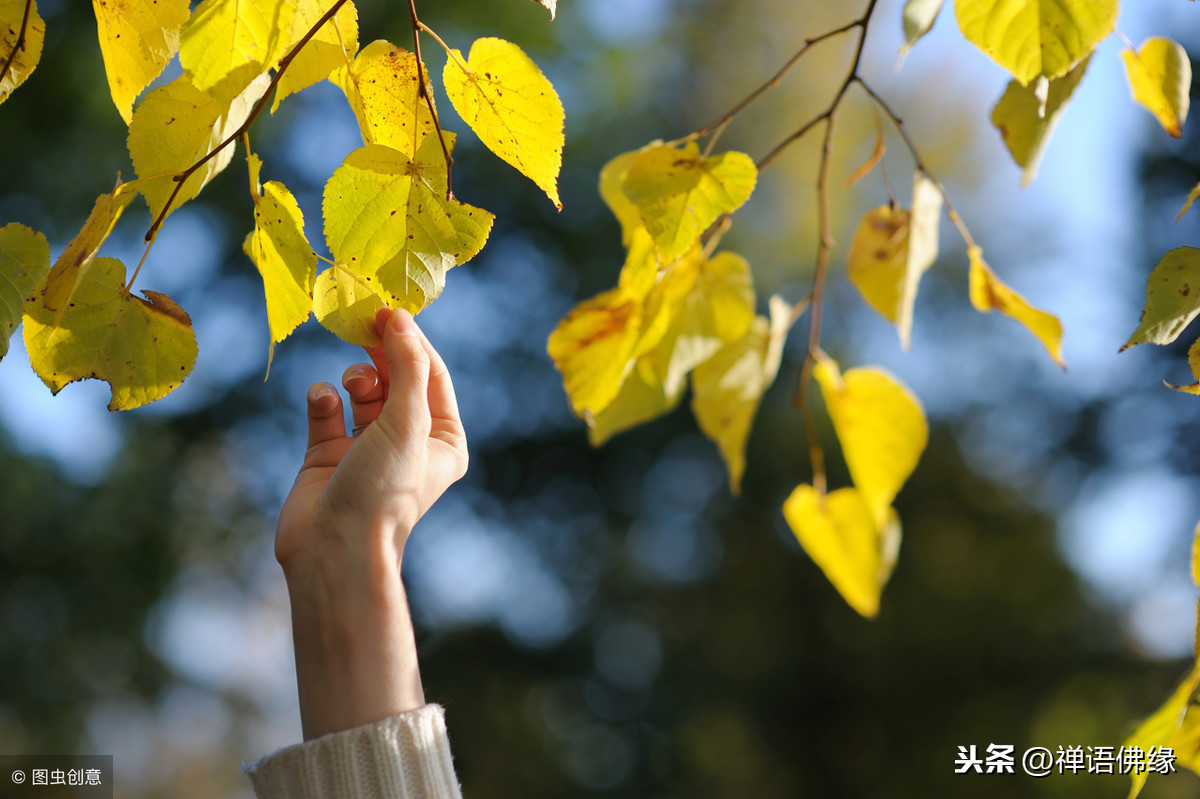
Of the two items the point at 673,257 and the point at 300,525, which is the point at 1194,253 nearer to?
the point at 673,257

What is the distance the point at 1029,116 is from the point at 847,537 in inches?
7.1

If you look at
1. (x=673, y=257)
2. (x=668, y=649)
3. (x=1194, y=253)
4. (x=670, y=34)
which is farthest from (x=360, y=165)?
(x=670, y=34)

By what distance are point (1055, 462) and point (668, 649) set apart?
1397mm

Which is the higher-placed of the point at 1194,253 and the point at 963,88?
the point at 963,88

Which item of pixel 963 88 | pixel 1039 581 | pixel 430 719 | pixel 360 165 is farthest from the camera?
pixel 963 88

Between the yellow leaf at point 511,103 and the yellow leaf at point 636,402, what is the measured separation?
13 cm

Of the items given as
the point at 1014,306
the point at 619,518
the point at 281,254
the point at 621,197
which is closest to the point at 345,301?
the point at 281,254

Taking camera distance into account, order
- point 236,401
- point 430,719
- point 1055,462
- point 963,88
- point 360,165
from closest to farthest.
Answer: point 360,165 < point 430,719 < point 1055,462 < point 236,401 < point 963,88

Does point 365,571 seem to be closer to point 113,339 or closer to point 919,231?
point 113,339

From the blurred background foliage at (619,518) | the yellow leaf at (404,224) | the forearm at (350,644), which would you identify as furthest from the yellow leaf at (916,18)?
the blurred background foliage at (619,518)

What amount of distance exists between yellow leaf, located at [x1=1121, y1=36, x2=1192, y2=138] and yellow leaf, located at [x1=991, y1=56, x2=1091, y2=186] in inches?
1.1

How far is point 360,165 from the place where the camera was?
179 mm

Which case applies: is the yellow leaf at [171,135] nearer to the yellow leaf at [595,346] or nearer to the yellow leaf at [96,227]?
the yellow leaf at [96,227]

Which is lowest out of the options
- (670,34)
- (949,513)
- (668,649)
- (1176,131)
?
(1176,131)
